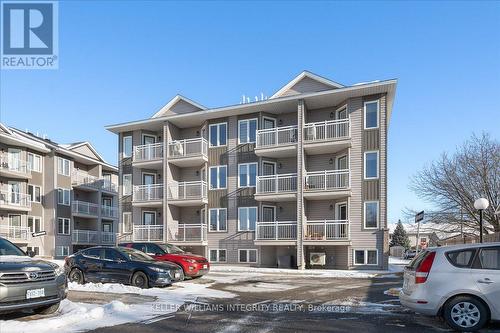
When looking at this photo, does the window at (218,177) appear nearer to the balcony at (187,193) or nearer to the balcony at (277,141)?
the balcony at (187,193)

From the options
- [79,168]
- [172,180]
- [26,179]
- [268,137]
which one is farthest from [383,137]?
[79,168]

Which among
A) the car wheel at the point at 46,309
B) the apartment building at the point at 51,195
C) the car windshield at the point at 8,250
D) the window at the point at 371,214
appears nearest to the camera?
the car wheel at the point at 46,309

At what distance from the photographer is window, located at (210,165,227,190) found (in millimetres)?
29141

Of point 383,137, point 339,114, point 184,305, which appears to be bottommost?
point 184,305

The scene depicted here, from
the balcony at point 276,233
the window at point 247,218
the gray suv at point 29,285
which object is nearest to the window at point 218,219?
the window at point 247,218

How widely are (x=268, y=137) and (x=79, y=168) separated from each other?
2462 cm

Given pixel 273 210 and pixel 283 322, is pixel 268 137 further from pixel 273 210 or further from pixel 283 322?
pixel 283 322

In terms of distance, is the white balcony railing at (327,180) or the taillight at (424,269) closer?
the taillight at (424,269)

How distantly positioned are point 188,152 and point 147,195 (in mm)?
4290

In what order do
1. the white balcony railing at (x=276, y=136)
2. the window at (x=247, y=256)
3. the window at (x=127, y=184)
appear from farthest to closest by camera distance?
the window at (x=127, y=184), the window at (x=247, y=256), the white balcony railing at (x=276, y=136)

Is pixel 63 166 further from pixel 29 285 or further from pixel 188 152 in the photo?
pixel 29 285

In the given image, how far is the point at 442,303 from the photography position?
7.66 metres

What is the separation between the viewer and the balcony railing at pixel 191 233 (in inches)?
1125

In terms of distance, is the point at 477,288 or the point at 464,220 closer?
the point at 477,288
